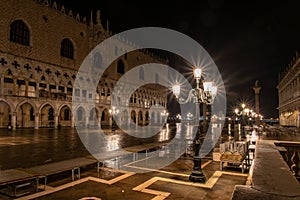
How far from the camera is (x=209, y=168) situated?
8.91m

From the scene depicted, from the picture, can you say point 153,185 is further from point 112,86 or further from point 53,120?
point 112,86

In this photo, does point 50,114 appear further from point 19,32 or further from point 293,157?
point 293,157

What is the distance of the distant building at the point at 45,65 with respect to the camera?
27144 millimetres

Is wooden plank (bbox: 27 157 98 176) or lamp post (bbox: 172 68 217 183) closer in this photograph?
wooden plank (bbox: 27 157 98 176)

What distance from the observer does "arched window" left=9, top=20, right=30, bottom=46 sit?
28.2 metres

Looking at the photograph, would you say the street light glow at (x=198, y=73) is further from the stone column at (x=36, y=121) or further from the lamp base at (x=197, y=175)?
the stone column at (x=36, y=121)

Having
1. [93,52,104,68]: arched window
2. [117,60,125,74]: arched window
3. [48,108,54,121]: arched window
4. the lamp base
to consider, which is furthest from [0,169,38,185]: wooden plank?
[117,60,125,74]: arched window

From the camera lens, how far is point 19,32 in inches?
1137

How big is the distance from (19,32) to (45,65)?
16.1 ft

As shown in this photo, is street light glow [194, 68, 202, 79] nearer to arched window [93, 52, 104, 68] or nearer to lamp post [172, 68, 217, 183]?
lamp post [172, 68, 217, 183]

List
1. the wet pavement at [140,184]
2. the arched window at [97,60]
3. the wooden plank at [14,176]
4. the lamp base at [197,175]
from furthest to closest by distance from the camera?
1. the arched window at [97,60]
2. the lamp base at [197,175]
3. the wet pavement at [140,184]
4. the wooden plank at [14,176]

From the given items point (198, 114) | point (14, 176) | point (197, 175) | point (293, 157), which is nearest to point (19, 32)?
point (14, 176)

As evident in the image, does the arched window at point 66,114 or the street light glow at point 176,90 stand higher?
the street light glow at point 176,90

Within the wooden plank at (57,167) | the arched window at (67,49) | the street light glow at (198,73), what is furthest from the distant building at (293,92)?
the wooden plank at (57,167)
